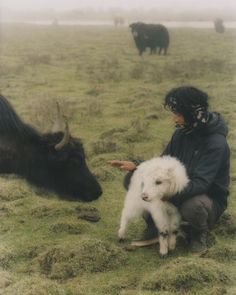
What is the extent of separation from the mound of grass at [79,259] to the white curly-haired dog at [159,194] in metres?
0.33

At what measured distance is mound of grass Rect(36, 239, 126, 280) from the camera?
3.96 metres

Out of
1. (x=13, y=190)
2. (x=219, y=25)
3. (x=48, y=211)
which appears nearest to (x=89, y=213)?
(x=48, y=211)

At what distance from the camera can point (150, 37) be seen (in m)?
23.7

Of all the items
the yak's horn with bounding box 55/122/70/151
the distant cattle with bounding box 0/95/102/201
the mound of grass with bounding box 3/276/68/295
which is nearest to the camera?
the mound of grass with bounding box 3/276/68/295

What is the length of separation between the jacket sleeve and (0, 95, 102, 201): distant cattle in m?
1.06

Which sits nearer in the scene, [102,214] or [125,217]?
[125,217]

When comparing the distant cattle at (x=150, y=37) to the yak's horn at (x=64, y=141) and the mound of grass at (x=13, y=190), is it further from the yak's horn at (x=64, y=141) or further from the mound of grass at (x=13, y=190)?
the yak's horn at (x=64, y=141)

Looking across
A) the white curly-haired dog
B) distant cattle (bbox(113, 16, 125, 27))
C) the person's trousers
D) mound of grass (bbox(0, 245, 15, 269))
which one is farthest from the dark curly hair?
distant cattle (bbox(113, 16, 125, 27))

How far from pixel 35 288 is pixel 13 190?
2.34 meters

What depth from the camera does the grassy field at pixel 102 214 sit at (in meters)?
3.76

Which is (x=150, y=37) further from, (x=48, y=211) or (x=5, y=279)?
(x=5, y=279)

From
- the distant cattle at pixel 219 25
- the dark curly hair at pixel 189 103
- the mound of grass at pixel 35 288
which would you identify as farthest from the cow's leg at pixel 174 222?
the distant cattle at pixel 219 25

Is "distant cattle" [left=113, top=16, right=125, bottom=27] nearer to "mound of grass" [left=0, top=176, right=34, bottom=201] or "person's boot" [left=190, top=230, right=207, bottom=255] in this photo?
"mound of grass" [left=0, top=176, right=34, bottom=201]

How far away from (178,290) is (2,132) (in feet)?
6.74
